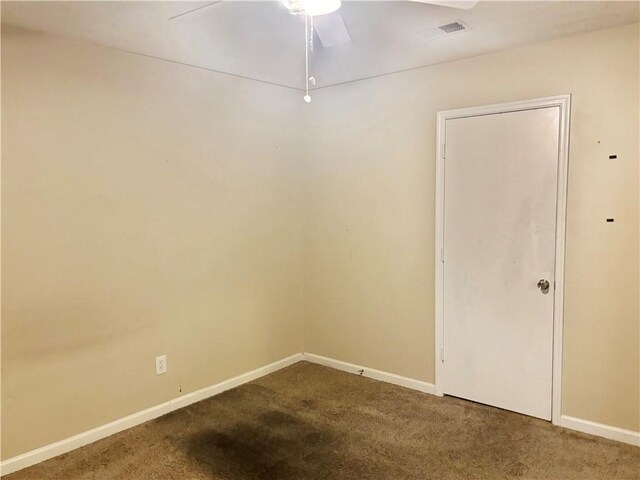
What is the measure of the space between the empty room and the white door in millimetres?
15

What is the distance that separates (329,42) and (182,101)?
3.79ft

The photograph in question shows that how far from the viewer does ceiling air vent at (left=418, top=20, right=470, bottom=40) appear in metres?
2.77

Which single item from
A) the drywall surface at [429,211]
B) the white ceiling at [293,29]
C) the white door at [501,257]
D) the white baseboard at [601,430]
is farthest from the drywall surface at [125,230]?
the white baseboard at [601,430]

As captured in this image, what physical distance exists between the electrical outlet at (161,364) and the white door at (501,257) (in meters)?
1.97

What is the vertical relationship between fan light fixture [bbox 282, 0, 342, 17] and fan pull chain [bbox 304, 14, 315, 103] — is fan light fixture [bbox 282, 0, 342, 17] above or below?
below

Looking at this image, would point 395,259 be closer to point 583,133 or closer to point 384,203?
point 384,203

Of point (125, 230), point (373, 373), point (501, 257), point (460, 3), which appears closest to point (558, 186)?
point (501, 257)

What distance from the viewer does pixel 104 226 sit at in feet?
9.45

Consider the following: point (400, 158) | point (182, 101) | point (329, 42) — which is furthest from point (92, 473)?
point (329, 42)

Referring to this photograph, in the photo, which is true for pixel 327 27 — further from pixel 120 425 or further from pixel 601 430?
pixel 601 430

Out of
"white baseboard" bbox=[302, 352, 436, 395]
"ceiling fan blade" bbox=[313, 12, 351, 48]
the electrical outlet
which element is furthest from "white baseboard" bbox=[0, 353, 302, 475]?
"ceiling fan blade" bbox=[313, 12, 351, 48]

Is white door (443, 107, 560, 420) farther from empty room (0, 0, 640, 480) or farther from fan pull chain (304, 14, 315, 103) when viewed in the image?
fan pull chain (304, 14, 315, 103)

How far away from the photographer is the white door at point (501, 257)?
3012 millimetres

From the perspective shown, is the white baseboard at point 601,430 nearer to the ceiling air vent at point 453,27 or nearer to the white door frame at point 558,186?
the white door frame at point 558,186
